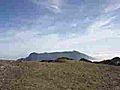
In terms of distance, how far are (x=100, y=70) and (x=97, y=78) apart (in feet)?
15.8

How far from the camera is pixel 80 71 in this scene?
40.9 meters

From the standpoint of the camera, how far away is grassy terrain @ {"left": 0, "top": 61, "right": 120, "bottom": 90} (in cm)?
3319

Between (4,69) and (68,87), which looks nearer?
(68,87)

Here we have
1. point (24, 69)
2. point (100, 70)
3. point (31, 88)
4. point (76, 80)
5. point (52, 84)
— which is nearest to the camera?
point (31, 88)

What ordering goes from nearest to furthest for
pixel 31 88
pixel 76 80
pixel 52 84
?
pixel 31 88 → pixel 52 84 → pixel 76 80

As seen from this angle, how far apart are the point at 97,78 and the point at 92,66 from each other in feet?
24.2

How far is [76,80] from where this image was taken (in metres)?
36.3

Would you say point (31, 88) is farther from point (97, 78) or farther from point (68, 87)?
point (97, 78)

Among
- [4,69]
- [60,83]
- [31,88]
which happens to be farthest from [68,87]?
[4,69]

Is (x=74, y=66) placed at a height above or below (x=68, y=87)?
above

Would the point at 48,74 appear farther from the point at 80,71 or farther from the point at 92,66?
the point at 92,66

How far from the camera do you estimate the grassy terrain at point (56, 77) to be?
33.2 metres

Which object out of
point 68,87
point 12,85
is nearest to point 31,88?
point 12,85

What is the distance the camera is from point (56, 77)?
3684cm
